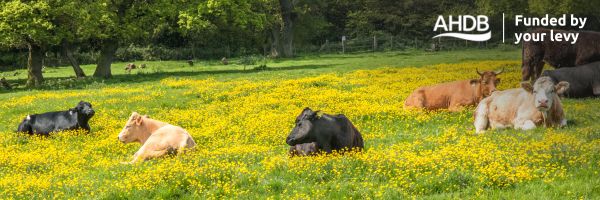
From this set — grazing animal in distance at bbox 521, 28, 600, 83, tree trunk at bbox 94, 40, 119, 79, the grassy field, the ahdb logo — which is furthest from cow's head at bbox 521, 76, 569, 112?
the ahdb logo

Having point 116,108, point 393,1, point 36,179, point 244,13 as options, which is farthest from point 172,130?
point 393,1

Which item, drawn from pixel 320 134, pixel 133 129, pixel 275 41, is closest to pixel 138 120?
pixel 133 129

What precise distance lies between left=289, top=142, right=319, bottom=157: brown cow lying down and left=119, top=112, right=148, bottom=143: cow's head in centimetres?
379

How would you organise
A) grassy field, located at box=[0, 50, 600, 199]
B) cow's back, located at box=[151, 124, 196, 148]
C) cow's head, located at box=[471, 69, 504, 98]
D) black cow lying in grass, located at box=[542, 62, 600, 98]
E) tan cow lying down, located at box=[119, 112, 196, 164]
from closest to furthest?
grassy field, located at box=[0, 50, 600, 199], tan cow lying down, located at box=[119, 112, 196, 164], cow's back, located at box=[151, 124, 196, 148], cow's head, located at box=[471, 69, 504, 98], black cow lying in grass, located at box=[542, 62, 600, 98]

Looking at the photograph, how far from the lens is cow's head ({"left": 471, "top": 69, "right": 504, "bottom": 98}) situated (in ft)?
55.7

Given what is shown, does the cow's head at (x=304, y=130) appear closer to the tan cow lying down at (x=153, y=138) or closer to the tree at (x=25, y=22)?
the tan cow lying down at (x=153, y=138)

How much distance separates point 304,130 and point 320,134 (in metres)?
0.36

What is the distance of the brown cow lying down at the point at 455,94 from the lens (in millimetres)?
17125

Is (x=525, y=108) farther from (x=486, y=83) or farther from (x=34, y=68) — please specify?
(x=34, y=68)

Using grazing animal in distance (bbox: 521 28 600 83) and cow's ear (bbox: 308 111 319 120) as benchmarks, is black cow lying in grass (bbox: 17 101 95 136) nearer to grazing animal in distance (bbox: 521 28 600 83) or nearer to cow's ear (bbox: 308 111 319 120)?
cow's ear (bbox: 308 111 319 120)

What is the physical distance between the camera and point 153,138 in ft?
42.7

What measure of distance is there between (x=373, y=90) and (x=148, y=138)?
11.9m

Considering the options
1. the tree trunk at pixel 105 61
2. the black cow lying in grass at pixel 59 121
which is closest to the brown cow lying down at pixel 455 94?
the black cow lying in grass at pixel 59 121

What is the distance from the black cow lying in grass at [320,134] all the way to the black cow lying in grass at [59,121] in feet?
25.3
